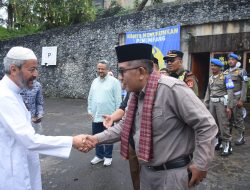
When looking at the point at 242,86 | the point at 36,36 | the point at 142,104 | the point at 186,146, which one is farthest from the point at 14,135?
the point at 36,36

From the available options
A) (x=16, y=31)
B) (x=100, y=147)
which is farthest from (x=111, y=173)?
(x=16, y=31)

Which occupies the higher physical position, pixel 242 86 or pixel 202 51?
pixel 202 51

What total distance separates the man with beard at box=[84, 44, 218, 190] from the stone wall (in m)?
8.75

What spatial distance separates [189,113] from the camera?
2223 millimetres

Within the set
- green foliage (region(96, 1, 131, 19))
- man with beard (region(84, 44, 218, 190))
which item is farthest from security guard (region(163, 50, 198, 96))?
green foliage (region(96, 1, 131, 19))

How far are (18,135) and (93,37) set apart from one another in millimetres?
12847

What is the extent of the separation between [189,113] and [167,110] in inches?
7.0

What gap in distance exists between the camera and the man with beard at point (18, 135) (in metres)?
2.50

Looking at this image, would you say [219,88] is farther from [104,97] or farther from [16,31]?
[16,31]

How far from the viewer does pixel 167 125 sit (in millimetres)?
2336

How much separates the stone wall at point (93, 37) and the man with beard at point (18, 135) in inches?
355

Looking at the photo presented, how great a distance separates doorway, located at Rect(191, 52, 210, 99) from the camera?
454 inches

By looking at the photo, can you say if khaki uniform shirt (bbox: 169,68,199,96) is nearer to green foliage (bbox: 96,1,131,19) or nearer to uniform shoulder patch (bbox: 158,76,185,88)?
uniform shoulder patch (bbox: 158,76,185,88)

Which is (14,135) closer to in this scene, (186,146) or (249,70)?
(186,146)
